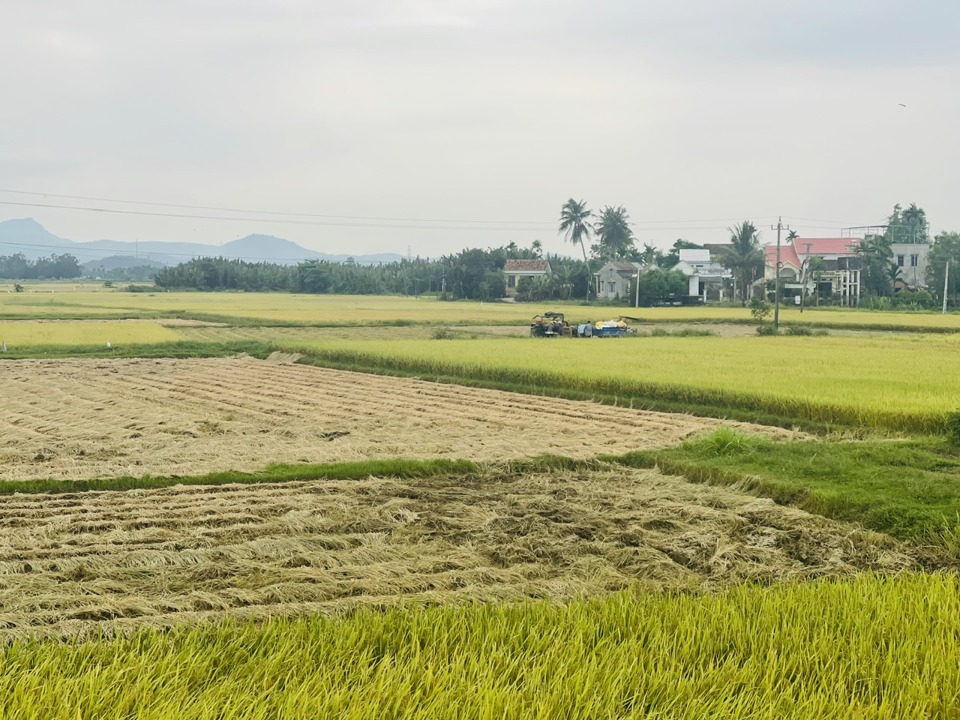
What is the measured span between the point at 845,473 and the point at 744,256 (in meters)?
60.0

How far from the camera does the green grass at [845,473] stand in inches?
333

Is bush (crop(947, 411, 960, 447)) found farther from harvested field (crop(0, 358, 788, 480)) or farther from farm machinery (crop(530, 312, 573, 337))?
farm machinery (crop(530, 312, 573, 337))

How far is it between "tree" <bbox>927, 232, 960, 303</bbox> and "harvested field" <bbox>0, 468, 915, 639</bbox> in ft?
186

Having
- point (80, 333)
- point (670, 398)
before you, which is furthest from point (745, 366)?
point (80, 333)

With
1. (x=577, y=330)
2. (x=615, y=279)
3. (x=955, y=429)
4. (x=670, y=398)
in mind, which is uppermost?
(x=615, y=279)

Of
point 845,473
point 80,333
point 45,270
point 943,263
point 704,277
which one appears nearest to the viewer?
point 845,473

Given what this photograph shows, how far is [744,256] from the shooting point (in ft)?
223

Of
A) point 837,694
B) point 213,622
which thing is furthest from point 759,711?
point 213,622

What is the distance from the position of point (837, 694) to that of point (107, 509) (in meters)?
6.36

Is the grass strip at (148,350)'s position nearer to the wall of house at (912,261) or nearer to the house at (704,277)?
the house at (704,277)

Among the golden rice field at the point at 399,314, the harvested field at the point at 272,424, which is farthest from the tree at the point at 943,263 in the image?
the harvested field at the point at 272,424

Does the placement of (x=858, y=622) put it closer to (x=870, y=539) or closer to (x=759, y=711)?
(x=759, y=711)

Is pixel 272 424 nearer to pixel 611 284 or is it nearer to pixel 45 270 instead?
pixel 611 284

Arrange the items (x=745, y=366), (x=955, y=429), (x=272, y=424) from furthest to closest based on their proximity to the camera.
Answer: (x=745, y=366) → (x=272, y=424) → (x=955, y=429)
